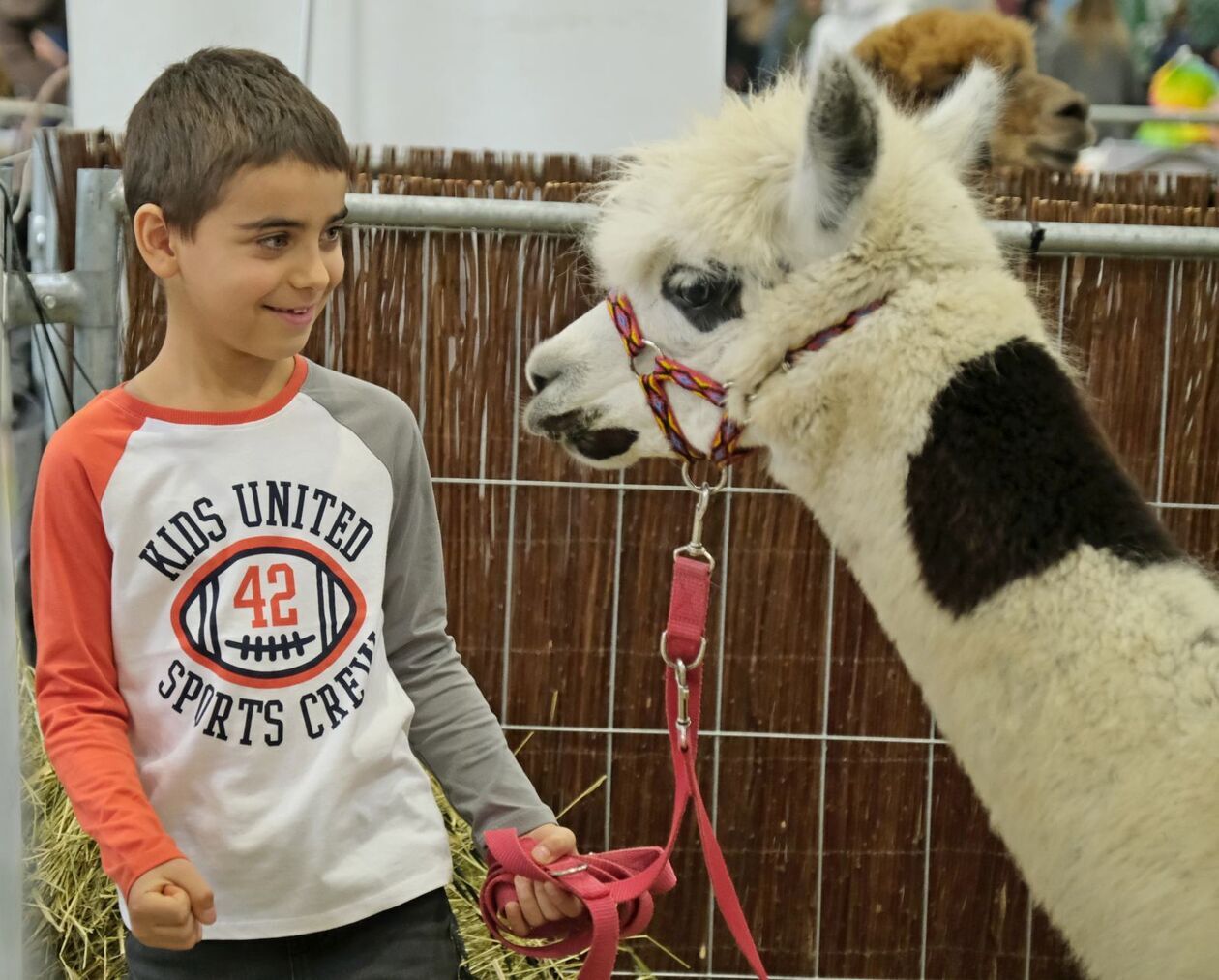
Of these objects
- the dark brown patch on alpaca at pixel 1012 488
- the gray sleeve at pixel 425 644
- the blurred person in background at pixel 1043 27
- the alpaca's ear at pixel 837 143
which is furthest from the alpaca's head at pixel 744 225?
the blurred person in background at pixel 1043 27

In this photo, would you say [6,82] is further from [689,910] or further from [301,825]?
[301,825]

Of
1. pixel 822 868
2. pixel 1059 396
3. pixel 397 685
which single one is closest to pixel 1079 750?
pixel 1059 396

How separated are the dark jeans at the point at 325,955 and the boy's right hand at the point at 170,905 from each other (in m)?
0.14

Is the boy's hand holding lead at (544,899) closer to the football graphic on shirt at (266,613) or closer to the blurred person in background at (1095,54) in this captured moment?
the football graphic on shirt at (266,613)

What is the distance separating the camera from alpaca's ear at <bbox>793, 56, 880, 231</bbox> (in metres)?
1.22

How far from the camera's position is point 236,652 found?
1.09 m

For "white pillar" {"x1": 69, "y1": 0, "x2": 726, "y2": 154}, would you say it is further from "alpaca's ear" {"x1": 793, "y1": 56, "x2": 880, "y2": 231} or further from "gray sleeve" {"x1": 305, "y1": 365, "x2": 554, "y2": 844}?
"gray sleeve" {"x1": 305, "y1": 365, "x2": 554, "y2": 844}

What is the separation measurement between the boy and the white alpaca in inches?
17.7

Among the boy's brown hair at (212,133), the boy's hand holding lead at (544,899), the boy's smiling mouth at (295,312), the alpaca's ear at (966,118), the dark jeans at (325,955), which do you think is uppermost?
the alpaca's ear at (966,118)

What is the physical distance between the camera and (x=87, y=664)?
1.05 m

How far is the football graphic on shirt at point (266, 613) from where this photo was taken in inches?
42.8

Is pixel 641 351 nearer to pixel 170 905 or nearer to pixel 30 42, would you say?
pixel 170 905

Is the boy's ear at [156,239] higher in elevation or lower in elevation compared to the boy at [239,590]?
higher

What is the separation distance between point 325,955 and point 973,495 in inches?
29.0
